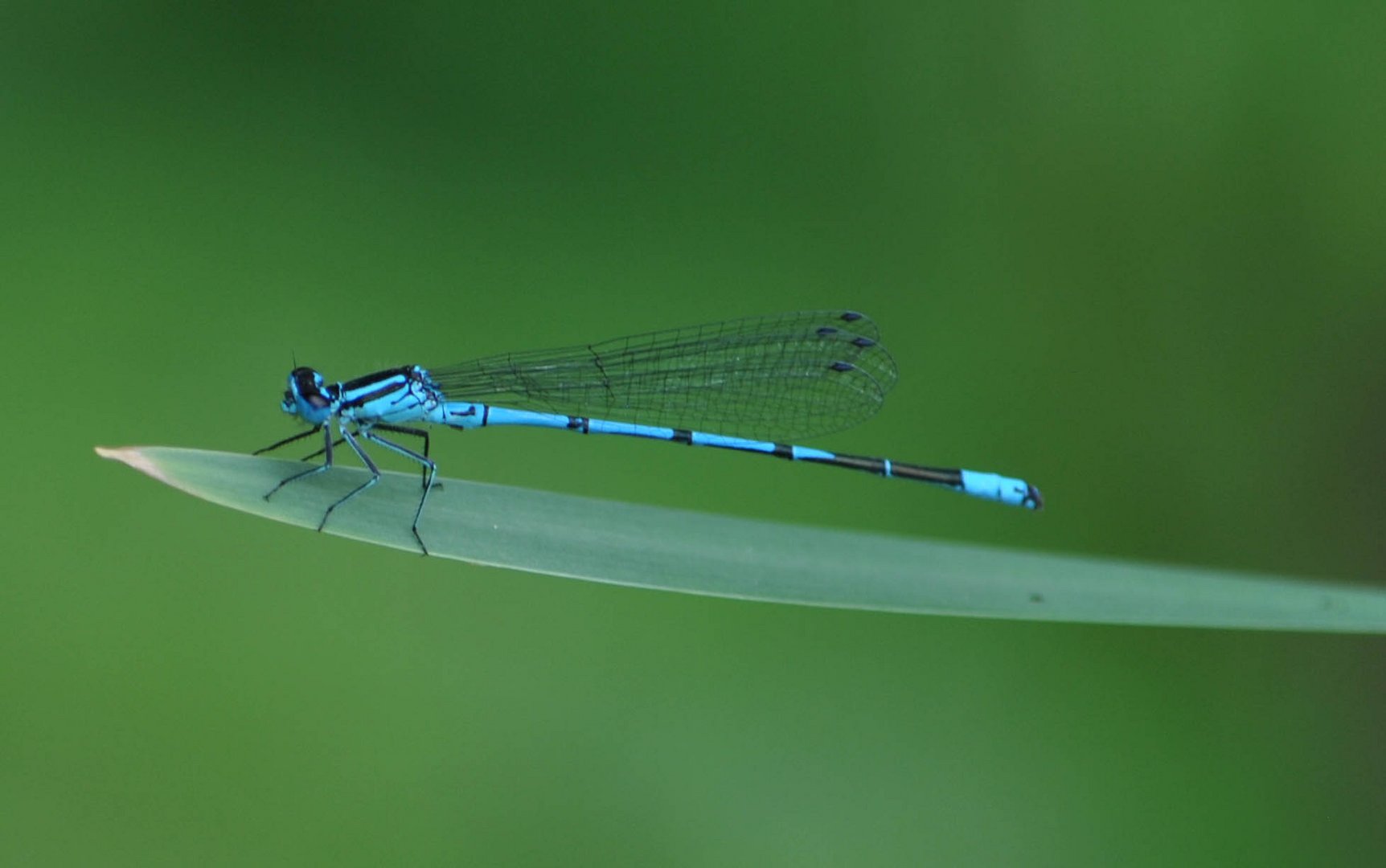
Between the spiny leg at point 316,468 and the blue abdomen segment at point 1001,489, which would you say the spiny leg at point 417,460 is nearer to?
the spiny leg at point 316,468

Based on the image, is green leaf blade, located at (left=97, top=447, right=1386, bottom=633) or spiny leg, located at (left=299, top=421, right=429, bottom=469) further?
spiny leg, located at (left=299, top=421, right=429, bottom=469)

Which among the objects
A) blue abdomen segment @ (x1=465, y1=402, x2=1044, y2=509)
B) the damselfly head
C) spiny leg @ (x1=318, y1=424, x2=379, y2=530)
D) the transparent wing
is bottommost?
spiny leg @ (x1=318, y1=424, x2=379, y2=530)

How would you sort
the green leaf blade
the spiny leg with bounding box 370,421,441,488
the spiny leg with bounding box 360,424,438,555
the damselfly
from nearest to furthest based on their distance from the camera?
1. the green leaf blade
2. the spiny leg with bounding box 360,424,438,555
3. the spiny leg with bounding box 370,421,441,488
4. the damselfly

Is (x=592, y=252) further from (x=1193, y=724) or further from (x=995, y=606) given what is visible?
(x=1193, y=724)

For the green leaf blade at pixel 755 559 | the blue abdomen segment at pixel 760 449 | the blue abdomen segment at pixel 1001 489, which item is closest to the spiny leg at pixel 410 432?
the blue abdomen segment at pixel 760 449

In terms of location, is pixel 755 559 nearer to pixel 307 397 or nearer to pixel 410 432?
pixel 410 432

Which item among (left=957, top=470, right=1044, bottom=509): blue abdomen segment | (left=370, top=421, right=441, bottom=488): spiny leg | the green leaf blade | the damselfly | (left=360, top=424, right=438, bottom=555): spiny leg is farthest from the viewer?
(left=957, top=470, right=1044, bottom=509): blue abdomen segment

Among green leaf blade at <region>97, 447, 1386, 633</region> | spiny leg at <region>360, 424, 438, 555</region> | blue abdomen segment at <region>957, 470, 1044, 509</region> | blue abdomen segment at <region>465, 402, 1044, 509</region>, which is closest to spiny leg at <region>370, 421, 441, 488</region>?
spiny leg at <region>360, 424, 438, 555</region>

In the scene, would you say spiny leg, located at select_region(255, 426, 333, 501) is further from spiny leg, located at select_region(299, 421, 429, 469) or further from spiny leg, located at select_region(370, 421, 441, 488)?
spiny leg, located at select_region(370, 421, 441, 488)
